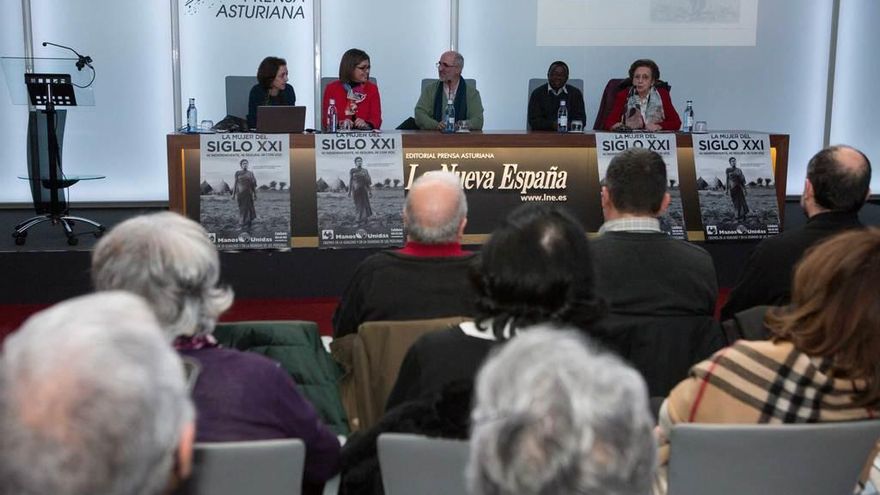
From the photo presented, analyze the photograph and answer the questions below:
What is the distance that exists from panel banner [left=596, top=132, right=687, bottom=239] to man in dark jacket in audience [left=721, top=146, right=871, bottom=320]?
255 cm

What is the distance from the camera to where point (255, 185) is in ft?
17.8

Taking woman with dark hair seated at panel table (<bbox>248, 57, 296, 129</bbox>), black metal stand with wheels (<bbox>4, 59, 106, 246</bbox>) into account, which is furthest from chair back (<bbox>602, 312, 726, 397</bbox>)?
black metal stand with wheels (<bbox>4, 59, 106, 246</bbox>)

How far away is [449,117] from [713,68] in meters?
3.32

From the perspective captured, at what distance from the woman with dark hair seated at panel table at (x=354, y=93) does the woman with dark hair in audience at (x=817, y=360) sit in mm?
4451

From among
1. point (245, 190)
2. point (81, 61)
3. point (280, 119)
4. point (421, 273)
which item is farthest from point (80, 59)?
point (421, 273)

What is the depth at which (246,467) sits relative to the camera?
5.09 ft

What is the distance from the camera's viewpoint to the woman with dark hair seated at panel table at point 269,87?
20.2ft

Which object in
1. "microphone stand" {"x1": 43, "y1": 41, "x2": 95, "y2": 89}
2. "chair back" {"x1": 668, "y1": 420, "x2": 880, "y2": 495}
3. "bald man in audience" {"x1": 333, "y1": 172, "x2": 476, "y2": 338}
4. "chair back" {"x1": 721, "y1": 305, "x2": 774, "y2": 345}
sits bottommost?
"chair back" {"x1": 668, "y1": 420, "x2": 880, "y2": 495}

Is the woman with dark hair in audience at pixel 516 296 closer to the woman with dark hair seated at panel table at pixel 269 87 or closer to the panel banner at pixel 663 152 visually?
the panel banner at pixel 663 152

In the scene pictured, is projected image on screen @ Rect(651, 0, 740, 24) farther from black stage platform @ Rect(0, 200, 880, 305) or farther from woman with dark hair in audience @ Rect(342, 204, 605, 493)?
woman with dark hair in audience @ Rect(342, 204, 605, 493)

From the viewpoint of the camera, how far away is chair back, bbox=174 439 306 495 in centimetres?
152

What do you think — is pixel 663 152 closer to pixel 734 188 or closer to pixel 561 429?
pixel 734 188

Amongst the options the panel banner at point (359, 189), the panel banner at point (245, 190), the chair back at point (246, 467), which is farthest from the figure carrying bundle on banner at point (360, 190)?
the chair back at point (246, 467)

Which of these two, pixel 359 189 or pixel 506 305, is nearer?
pixel 506 305
